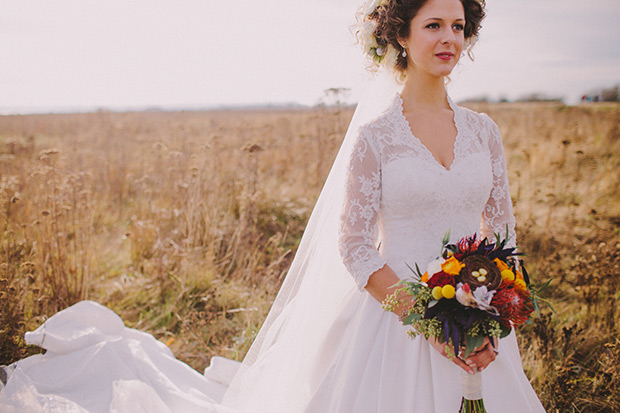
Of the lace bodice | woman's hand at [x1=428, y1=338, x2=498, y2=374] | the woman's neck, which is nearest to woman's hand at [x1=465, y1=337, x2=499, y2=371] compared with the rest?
woman's hand at [x1=428, y1=338, x2=498, y2=374]

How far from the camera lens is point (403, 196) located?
2.03 meters

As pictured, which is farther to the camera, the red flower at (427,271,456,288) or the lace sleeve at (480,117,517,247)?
the lace sleeve at (480,117,517,247)

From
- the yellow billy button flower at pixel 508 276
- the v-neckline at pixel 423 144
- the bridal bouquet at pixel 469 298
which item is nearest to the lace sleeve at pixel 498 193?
the v-neckline at pixel 423 144

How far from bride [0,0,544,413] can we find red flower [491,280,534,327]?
0.74 ft

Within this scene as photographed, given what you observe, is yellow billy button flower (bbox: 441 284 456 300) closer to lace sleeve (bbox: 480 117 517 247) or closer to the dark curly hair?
lace sleeve (bbox: 480 117 517 247)

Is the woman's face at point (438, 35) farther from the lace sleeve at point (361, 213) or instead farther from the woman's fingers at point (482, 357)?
the woman's fingers at point (482, 357)

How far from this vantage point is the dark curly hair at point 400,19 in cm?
212

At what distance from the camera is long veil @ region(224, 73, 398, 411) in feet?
7.11

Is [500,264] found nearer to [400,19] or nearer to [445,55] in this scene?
[445,55]

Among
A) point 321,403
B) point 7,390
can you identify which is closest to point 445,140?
point 321,403

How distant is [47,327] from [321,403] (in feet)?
7.45

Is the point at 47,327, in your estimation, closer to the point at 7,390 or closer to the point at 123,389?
the point at 7,390

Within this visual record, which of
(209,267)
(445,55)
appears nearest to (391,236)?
(445,55)

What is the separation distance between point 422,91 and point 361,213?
2.38 feet
